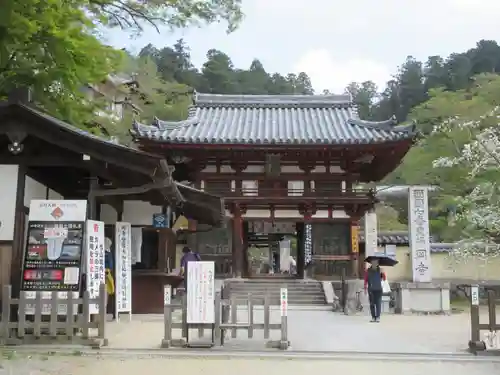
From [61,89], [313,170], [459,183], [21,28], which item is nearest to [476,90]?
[459,183]

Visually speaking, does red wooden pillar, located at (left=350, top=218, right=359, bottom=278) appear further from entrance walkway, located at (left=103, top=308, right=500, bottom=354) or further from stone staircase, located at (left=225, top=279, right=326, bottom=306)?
entrance walkway, located at (left=103, top=308, right=500, bottom=354)

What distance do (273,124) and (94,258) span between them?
16.2 meters

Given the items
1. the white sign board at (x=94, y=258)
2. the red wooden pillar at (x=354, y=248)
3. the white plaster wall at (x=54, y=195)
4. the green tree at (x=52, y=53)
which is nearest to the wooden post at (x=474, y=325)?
the white sign board at (x=94, y=258)

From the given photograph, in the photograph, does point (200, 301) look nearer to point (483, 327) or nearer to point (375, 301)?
point (483, 327)

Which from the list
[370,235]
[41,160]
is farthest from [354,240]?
[41,160]

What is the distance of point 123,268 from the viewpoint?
42.0 feet

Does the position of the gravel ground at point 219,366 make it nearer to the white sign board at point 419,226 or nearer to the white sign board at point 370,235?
the white sign board at point 419,226

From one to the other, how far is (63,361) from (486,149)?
28.0ft

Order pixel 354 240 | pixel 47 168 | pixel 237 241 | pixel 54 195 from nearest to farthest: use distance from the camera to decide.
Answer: pixel 47 168, pixel 54 195, pixel 354 240, pixel 237 241

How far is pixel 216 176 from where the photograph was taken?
76.1 ft

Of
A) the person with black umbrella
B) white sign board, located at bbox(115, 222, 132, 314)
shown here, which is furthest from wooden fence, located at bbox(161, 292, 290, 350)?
the person with black umbrella

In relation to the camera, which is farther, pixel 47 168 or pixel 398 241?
pixel 398 241

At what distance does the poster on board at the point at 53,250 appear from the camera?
931 cm

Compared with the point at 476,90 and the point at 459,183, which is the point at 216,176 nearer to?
the point at 459,183
